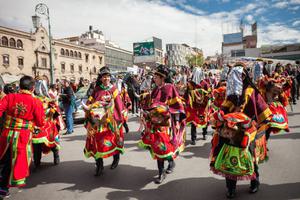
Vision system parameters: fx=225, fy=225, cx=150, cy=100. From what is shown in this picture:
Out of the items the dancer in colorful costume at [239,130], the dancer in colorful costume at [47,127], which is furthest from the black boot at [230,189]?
the dancer in colorful costume at [47,127]

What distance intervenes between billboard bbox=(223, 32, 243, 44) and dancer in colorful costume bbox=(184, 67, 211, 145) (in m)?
86.5

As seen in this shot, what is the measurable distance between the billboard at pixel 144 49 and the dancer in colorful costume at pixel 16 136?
50920mm

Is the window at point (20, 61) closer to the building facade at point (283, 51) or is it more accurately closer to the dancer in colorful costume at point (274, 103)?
the dancer in colorful costume at point (274, 103)

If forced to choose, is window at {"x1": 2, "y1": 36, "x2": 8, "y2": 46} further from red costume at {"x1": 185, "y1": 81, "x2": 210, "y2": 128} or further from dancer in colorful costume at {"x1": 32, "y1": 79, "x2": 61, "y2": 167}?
red costume at {"x1": 185, "y1": 81, "x2": 210, "y2": 128}

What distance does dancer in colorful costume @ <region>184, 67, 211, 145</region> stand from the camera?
6430mm

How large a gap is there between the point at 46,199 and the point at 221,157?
2.92m

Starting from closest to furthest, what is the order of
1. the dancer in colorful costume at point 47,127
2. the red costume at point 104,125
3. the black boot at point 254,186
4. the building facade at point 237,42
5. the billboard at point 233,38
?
the black boot at point 254,186 → the red costume at point 104,125 → the dancer in colorful costume at point 47,127 → the building facade at point 237,42 → the billboard at point 233,38

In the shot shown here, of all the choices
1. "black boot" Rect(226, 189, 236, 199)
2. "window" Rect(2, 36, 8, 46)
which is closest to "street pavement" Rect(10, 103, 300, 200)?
"black boot" Rect(226, 189, 236, 199)

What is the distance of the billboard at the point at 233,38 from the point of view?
84125 millimetres

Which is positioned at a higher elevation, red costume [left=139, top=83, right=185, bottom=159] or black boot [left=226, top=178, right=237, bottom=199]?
red costume [left=139, top=83, right=185, bottom=159]

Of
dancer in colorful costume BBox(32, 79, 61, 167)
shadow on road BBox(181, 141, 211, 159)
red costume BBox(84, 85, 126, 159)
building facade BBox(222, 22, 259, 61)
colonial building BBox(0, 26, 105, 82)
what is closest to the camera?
red costume BBox(84, 85, 126, 159)

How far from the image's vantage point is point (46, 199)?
375 cm

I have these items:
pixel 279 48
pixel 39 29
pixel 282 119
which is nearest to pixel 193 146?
pixel 282 119

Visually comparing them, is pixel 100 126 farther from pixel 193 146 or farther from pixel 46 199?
pixel 193 146
